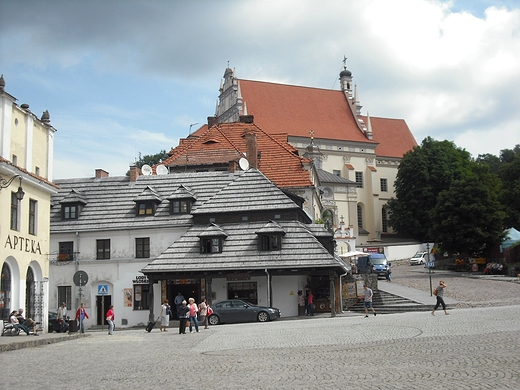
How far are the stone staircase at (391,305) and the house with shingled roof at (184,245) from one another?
209 centimetres

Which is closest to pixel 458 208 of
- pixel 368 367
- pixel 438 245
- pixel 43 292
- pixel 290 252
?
pixel 438 245

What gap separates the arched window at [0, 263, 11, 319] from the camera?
28.1 m

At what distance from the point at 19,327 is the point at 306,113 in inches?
3180

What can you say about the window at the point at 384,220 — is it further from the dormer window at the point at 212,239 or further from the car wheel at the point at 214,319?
the car wheel at the point at 214,319

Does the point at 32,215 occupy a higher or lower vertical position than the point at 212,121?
lower

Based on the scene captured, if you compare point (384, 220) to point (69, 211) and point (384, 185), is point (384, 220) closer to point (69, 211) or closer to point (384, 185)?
point (384, 185)

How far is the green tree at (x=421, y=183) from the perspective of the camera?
93000 millimetres

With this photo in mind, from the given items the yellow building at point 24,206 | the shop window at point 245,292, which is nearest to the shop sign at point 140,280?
the shop window at point 245,292

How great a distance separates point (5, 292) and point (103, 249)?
1418cm

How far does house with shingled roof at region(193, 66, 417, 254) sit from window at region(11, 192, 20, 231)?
66.1 metres

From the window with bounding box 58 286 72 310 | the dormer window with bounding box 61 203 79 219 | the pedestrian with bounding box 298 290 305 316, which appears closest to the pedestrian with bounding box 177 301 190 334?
the pedestrian with bounding box 298 290 305 316

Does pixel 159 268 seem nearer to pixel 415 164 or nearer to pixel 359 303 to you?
pixel 359 303

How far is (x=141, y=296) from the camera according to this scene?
4106 cm

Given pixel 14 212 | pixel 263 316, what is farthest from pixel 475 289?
pixel 14 212
